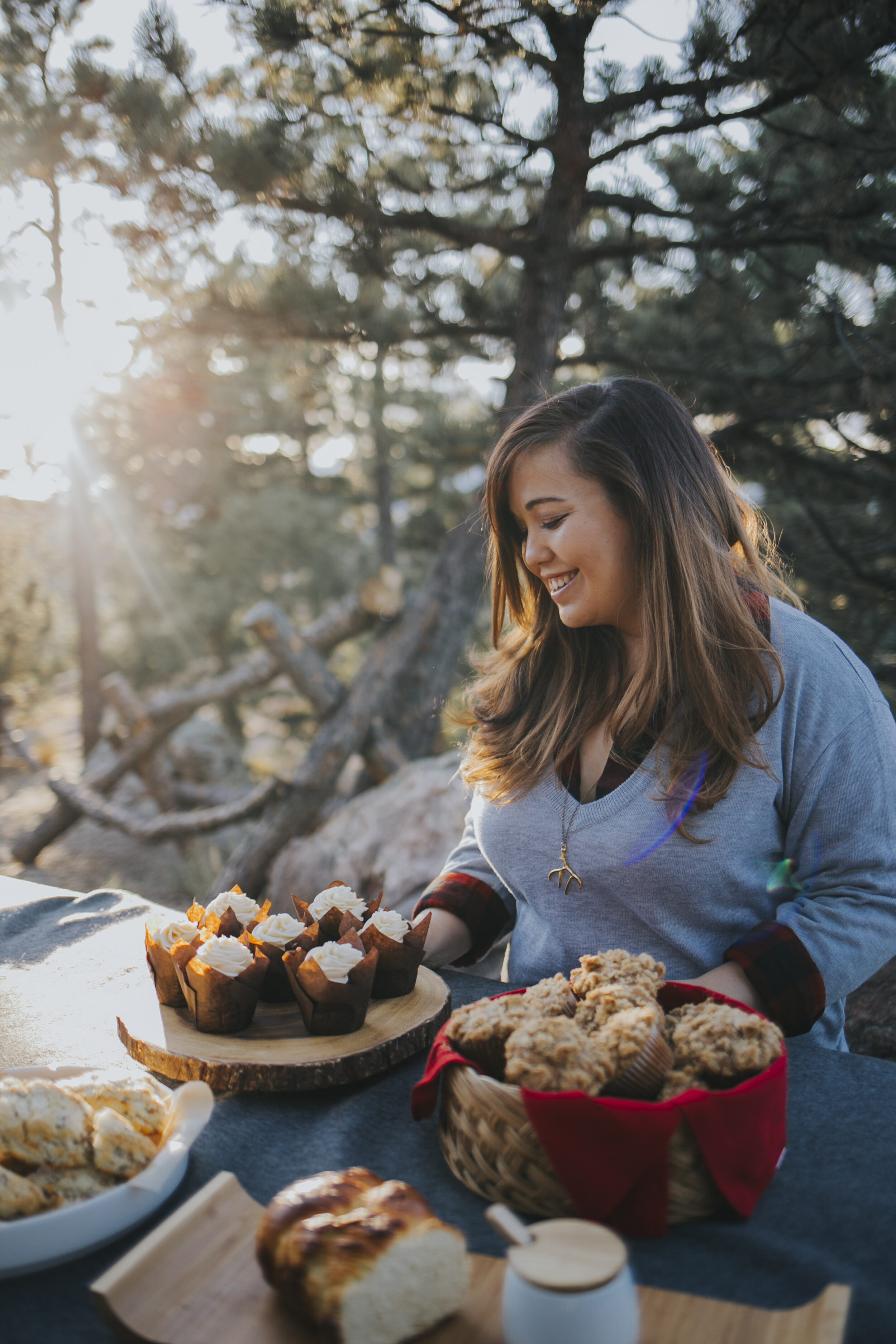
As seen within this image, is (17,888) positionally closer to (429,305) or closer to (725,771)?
(725,771)

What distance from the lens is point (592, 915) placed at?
59.8 inches

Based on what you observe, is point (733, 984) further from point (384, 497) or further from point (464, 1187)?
point (384, 497)

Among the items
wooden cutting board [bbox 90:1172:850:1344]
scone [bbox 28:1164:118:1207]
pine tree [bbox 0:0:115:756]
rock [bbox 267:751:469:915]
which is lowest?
rock [bbox 267:751:469:915]

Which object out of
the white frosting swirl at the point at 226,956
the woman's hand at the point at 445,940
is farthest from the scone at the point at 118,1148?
the woman's hand at the point at 445,940

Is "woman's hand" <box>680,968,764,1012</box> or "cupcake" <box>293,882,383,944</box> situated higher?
"cupcake" <box>293,882,383,944</box>

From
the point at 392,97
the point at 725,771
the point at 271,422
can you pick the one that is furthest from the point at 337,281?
the point at 271,422

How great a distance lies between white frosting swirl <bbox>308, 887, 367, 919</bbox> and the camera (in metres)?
1.40

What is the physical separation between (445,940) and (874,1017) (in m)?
1.25

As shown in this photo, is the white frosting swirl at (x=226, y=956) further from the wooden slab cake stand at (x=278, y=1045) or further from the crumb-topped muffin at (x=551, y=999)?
the crumb-topped muffin at (x=551, y=999)

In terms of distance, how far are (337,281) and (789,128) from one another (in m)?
2.00

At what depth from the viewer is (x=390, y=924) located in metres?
1.33

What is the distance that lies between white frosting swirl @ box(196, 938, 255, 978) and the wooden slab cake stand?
0.10 meters

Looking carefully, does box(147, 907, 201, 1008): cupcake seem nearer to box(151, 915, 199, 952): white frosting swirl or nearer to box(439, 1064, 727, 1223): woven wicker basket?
box(151, 915, 199, 952): white frosting swirl

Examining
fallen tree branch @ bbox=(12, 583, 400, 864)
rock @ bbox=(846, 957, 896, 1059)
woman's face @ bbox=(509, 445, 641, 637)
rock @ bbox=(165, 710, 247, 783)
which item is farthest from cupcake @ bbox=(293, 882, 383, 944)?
rock @ bbox=(165, 710, 247, 783)
